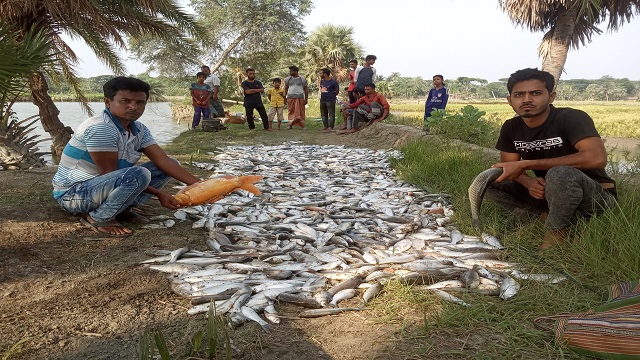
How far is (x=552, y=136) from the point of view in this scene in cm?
358

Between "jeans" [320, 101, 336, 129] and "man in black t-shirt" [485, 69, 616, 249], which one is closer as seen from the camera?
"man in black t-shirt" [485, 69, 616, 249]

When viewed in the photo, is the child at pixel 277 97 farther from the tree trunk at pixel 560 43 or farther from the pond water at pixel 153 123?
the tree trunk at pixel 560 43

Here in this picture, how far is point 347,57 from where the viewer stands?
39.8 m

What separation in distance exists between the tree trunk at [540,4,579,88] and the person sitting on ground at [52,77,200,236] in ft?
44.0

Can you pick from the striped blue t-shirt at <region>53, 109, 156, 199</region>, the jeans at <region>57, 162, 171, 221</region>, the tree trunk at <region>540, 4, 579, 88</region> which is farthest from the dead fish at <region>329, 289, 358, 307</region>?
the tree trunk at <region>540, 4, 579, 88</region>

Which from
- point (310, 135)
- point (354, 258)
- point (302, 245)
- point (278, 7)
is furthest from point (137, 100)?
point (278, 7)

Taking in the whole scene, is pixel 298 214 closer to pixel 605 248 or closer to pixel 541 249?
pixel 541 249

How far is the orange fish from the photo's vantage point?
12.6ft

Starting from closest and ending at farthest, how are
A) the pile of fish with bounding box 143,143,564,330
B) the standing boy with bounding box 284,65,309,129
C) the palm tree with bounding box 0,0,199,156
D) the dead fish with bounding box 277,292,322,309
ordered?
the dead fish with bounding box 277,292,322,309 → the pile of fish with bounding box 143,143,564,330 → the palm tree with bounding box 0,0,199,156 → the standing boy with bounding box 284,65,309,129

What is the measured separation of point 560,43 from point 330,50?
2689 centimetres

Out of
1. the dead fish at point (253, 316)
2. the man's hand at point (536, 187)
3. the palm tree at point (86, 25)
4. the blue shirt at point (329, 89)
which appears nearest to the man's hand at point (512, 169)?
the man's hand at point (536, 187)

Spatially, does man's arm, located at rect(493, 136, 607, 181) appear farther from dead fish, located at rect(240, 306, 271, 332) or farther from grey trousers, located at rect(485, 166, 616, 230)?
dead fish, located at rect(240, 306, 271, 332)

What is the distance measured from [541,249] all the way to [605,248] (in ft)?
1.54

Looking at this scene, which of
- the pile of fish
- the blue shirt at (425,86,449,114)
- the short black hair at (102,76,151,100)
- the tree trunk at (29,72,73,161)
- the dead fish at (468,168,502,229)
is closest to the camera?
the pile of fish
